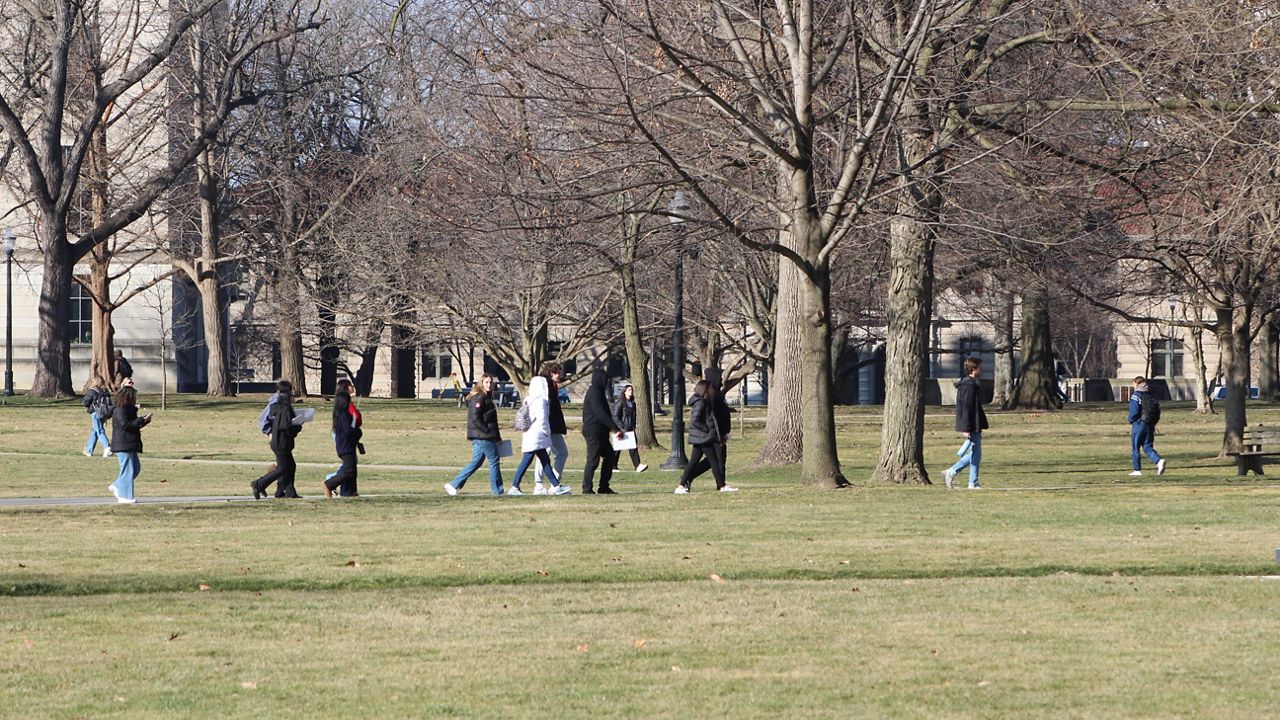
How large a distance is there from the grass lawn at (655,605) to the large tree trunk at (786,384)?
529 cm

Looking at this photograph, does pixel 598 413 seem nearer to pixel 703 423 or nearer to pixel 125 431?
pixel 703 423

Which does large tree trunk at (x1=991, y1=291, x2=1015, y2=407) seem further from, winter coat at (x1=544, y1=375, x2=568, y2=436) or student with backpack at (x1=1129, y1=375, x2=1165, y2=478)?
winter coat at (x1=544, y1=375, x2=568, y2=436)

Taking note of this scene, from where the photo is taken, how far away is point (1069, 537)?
1504 centimetres

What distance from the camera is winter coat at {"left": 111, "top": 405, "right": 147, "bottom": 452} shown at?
775 inches

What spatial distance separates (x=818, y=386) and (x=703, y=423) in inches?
65.6

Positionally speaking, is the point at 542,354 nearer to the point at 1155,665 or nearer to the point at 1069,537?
the point at 1069,537

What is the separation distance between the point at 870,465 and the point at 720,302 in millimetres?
13953

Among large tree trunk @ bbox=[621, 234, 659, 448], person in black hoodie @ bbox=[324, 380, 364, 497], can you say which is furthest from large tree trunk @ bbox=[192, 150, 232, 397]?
person in black hoodie @ bbox=[324, 380, 364, 497]

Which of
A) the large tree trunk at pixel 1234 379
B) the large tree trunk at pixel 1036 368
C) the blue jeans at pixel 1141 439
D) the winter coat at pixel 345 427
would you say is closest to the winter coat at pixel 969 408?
the blue jeans at pixel 1141 439

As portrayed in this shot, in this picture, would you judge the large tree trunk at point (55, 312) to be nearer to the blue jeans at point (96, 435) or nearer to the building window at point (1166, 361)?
the blue jeans at point (96, 435)

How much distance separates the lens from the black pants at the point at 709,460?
2086 centimetres

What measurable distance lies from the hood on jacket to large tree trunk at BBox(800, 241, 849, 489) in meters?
3.04

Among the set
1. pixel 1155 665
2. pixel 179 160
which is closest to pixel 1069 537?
pixel 1155 665

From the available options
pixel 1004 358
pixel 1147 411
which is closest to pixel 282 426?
pixel 1147 411
